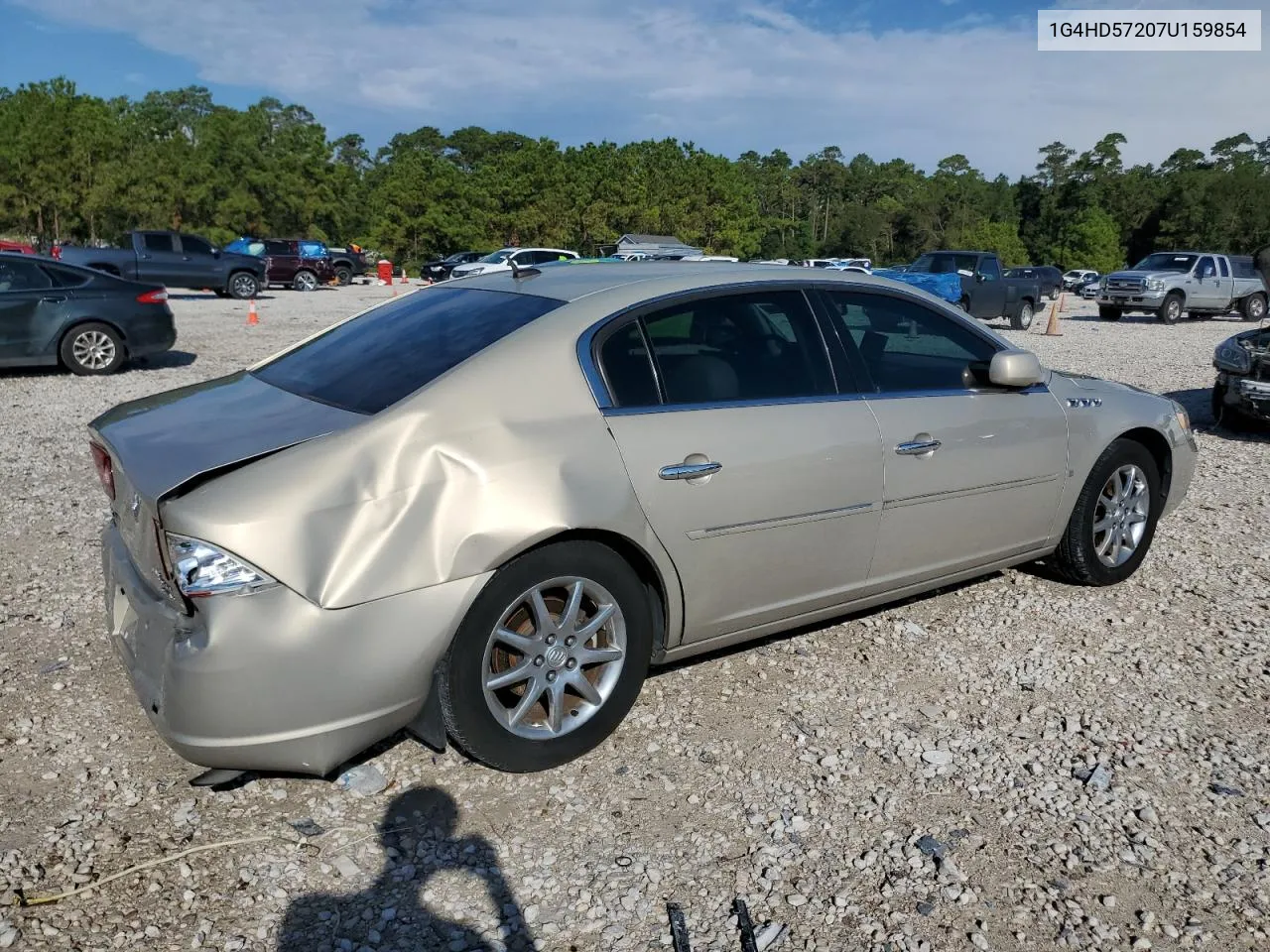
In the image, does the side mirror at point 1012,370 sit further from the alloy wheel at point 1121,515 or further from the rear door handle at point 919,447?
the alloy wheel at point 1121,515

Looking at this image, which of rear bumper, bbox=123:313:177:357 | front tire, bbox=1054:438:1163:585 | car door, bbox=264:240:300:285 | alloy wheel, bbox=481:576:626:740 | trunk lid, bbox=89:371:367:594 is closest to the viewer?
trunk lid, bbox=89:371:367:594

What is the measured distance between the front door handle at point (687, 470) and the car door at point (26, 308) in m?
10.6

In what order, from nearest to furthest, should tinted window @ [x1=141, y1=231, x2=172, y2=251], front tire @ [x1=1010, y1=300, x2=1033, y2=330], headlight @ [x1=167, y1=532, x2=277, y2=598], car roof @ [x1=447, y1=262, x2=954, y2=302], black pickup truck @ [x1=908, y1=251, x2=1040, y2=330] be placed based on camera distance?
headlight @ [x1=167, y1=532, x2=277, y2=598] → car roof @ [x1=447, y1=262, x2=954, y2=302] → black pickup truck @ [x1=908, y1=251, x2=1040, y2=330] → front tire @ [x1=1010, y1=300, x2=1033, y2=330] → tinted window @ [x1=141, y1=231, x2=172, y2=251]

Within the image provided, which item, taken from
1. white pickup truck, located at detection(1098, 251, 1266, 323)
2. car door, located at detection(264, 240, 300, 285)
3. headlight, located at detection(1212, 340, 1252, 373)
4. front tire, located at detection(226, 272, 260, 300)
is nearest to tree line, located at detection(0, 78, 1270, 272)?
car door, located at detection(264, 240, 300, 285)

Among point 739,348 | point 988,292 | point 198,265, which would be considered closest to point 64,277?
point 739,348

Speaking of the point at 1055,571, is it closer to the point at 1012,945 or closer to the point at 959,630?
the point at 959,630

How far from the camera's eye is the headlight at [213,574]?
265 cm

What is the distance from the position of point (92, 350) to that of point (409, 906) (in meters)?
11.1

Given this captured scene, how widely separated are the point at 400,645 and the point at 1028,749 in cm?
218

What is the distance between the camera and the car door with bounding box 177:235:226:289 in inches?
1003

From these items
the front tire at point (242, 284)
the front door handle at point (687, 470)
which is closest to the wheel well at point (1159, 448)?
the front door handle at point (687, 470)

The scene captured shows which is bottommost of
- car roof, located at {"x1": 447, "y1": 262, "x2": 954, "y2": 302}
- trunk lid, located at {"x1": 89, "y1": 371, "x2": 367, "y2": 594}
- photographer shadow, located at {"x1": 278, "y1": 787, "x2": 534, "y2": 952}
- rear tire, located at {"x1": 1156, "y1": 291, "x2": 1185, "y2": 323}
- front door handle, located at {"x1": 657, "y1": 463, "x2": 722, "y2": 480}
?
photographer shadow, located at {"x1": 278, "y1": 787, "x2": 534, "y2": 952}

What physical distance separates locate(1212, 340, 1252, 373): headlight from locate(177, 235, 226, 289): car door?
23447 millimetres

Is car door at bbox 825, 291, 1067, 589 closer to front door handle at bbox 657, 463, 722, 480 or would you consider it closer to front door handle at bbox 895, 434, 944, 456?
front door handle at bbox 895, 434, 944, 456
